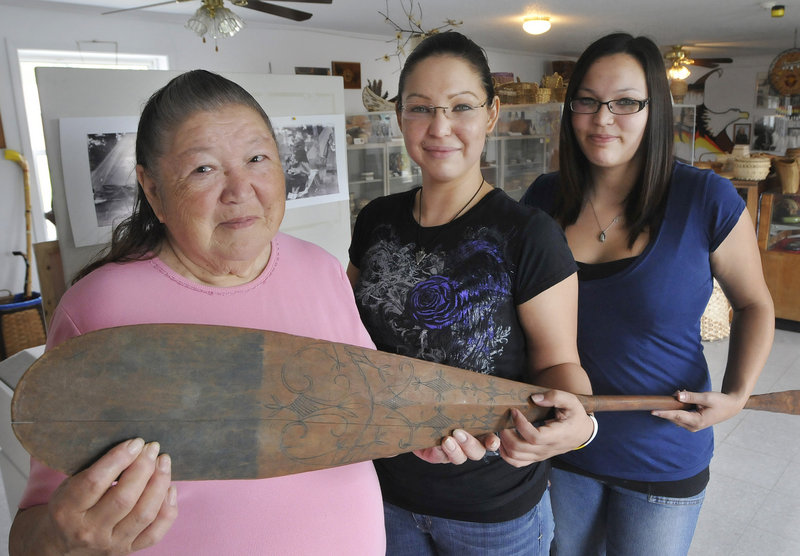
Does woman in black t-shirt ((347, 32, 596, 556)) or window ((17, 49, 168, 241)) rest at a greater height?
window ((17, 49, 168, 241))

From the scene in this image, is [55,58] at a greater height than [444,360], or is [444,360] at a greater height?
[55,58]

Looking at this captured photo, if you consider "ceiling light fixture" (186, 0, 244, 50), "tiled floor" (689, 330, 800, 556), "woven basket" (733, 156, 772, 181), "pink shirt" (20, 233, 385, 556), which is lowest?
"tiled floor" (689, 330, 800, 556)

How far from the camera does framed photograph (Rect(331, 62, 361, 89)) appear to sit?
23.5ft

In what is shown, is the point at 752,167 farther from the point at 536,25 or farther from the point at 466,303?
the point at 466,303

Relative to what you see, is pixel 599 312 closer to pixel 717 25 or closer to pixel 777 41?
pixel 717 25

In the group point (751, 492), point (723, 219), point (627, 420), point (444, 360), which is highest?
point (723, 219)

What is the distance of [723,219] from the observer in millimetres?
1189

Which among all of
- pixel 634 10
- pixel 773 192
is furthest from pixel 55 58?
pixel 773 192

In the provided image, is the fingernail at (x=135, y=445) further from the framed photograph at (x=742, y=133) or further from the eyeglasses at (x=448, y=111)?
the framed photograph at (x=742, y=133)

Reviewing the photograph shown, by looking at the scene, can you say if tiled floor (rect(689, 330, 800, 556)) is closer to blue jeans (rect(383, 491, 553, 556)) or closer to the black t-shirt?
blue jeans (rect(383, 491, 553, 556))

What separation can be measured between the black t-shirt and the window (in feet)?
15.4

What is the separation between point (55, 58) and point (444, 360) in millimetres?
5447

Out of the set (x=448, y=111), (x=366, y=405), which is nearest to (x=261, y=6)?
(x=448, y=111)

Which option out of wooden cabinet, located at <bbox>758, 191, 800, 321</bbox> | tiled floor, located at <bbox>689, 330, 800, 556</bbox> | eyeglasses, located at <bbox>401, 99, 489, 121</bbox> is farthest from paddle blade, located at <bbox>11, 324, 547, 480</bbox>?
wooden cabinet, located at <bbox>758, 191, 800, 321</bbox>
